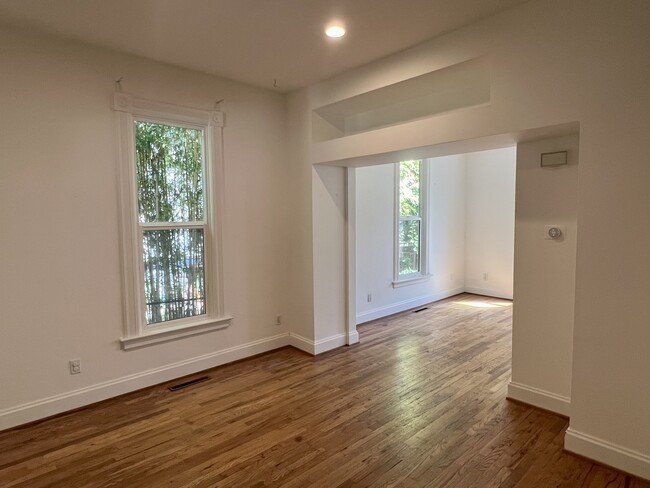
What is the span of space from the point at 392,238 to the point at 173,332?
3.34m

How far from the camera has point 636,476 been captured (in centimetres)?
209

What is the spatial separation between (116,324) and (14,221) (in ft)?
3.43

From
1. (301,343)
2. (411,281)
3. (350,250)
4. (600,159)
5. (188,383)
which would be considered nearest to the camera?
(600,159)

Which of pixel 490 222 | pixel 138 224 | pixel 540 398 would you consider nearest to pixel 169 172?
pixel 138 224

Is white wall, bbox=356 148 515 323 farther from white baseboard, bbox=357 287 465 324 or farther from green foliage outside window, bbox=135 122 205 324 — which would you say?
green foliage outside window, bbox=135 122 205 324

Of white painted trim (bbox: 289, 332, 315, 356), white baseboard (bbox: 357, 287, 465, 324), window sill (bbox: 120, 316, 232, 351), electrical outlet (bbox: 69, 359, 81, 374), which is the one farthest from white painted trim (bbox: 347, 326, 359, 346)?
electrical outlet (bbox: 69, 359, 81, 374)

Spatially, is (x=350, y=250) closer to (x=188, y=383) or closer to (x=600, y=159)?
(x=188, y=383)

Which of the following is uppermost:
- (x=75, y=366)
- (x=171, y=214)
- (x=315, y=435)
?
(x=171, y=214)

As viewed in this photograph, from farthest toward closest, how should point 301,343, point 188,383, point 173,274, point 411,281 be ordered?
1. point 411,281
2. point 301,343
3. point 173,274
4. point 188,383

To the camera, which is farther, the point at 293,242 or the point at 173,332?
the point at 293,242

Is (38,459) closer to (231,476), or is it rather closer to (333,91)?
(231,476)

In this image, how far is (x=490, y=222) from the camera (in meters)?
6.79

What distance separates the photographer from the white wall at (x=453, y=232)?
5.39 metres

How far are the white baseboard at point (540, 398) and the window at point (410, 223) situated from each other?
2798 millimetres
